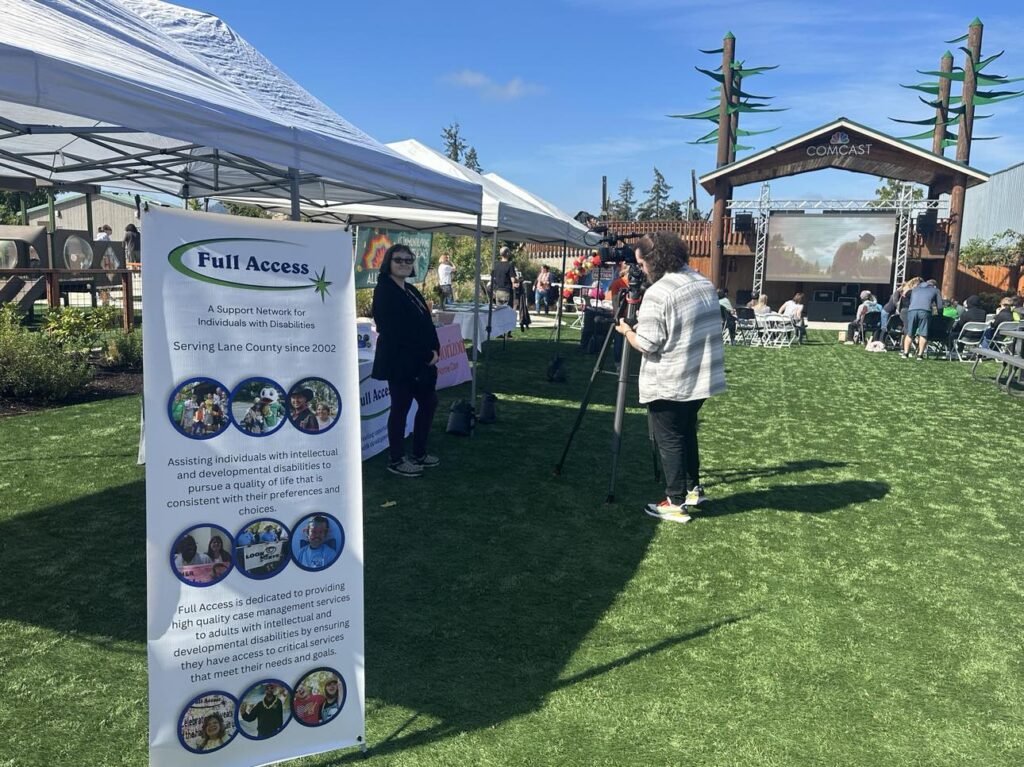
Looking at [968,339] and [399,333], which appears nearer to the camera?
[399,333]

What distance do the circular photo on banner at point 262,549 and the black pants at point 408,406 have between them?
10.2 feet

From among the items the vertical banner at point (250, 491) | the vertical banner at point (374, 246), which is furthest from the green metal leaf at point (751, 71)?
the vertical banner at point (250, 491)

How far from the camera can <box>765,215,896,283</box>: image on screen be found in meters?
24.0

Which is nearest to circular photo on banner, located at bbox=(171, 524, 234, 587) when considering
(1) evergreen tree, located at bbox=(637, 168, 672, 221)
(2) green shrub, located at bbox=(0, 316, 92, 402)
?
(2) green shrub, located at bbox=(0, 316, 92, 402)

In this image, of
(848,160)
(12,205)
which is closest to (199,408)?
(848,160)

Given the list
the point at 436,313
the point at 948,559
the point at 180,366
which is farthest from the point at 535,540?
the point at 436,313

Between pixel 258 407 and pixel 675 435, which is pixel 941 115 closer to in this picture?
pixel 675 435

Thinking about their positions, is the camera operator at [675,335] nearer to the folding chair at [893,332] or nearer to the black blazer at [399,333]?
the black blazer at [399,333]

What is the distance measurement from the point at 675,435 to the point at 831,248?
22.3m

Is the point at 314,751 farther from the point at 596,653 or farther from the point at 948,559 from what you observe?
the point at 948,559

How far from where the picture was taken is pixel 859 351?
16.2m

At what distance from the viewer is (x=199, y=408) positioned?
2.27 meters

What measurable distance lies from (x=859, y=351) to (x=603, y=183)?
23.1 metres

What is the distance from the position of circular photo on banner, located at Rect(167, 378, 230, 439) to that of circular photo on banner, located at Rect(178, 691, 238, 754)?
0.84 meters
